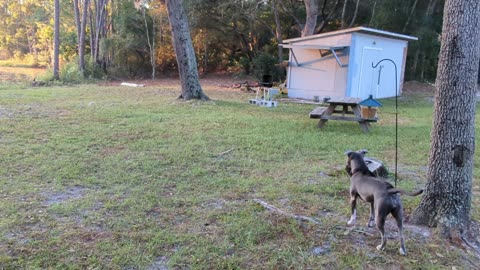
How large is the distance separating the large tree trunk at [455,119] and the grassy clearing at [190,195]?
26 cm

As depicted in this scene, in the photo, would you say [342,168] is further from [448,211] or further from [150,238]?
[150,238]

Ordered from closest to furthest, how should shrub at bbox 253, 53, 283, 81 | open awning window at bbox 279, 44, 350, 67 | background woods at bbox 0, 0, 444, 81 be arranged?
open awning window at bbox 279, 44, 350, 67 < shrub at bbox 253, 53, 283, 81 < background woods at bbox 0, 0, 444, 81

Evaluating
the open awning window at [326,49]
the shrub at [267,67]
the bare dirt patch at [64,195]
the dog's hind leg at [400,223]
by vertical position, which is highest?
the open awning window at [326,49]

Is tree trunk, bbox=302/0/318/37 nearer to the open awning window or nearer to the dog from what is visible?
the open awning window

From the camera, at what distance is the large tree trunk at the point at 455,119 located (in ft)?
8.88

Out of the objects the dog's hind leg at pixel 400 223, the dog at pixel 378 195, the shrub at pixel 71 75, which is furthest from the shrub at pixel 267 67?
the dog's hind leg at pixel 400 223

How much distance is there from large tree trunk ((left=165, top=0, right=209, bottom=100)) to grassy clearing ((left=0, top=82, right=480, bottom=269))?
3.55m

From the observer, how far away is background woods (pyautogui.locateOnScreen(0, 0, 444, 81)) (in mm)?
18109

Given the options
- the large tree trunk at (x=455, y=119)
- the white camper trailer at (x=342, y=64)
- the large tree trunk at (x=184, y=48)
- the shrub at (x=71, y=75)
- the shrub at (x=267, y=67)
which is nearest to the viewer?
the large tree trunk at (x=455, y=119)

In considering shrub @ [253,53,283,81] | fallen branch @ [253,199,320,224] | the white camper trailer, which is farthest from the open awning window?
fallen branch @ [253,199,320,224]

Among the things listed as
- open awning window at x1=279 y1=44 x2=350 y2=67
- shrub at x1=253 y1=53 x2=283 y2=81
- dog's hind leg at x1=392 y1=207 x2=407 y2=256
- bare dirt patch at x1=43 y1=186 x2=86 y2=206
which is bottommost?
bare dirt patch at x1=43 y1=186 x2=86 y2=206

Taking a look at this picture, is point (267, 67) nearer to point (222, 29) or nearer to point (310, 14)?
point (310, 14)

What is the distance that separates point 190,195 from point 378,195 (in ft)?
5.80

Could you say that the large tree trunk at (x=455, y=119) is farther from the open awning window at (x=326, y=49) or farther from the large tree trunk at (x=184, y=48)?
the open awning window at (x=326, y=49)
